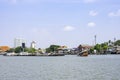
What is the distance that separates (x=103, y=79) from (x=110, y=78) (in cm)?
148

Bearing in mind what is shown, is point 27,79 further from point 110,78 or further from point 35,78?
point 110,78

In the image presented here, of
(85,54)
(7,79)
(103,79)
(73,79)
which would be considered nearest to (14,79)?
(7,79)

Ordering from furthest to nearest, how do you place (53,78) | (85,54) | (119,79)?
(85,54)
(53,78)
(119,79)

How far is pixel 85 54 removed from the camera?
18488 centimetres

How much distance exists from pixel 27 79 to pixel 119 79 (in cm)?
1201

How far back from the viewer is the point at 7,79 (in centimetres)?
4619

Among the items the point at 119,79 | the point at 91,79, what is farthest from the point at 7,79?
the point at 119,79

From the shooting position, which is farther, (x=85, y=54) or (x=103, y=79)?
(x=85, y=54)

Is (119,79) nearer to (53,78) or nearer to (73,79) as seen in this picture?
(73,79)

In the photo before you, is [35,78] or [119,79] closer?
[119,79]

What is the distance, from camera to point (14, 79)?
4622 centimetres

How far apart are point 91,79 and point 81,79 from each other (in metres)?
1.33

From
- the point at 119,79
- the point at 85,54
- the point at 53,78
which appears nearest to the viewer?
the point at 119,79

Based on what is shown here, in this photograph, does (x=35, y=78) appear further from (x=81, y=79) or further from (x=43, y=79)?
(x=81, y=79)
